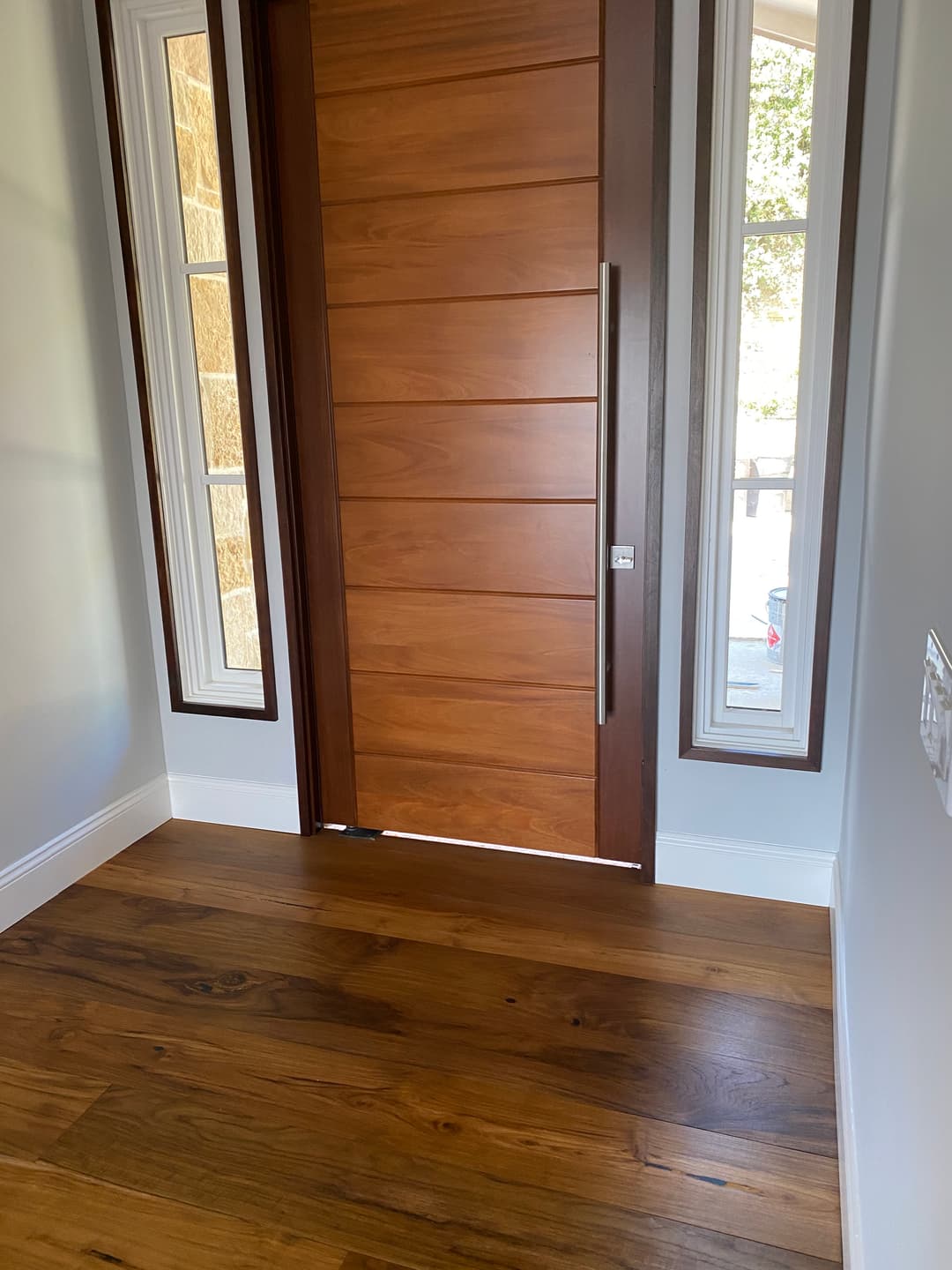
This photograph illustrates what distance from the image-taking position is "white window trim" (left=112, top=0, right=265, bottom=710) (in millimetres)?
2502

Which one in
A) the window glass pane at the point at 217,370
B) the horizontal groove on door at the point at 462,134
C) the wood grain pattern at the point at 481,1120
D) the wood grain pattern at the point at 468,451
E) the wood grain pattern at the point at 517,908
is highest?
the horizontal groove on door at the point at 462,134

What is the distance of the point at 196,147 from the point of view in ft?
8.35

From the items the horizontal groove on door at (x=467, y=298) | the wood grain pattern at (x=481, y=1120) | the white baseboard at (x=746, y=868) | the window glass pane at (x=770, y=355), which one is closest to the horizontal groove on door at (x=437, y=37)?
the horizontal groove on door at (x=467, y=298)

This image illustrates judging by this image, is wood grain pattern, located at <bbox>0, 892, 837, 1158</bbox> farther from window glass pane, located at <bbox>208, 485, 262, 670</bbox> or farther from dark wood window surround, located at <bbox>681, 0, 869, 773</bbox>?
window glass pane, located at <bbox>208, 485, 262, 670</bbox>

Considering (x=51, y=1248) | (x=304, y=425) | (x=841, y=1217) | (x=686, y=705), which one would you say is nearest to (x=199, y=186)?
(x=304, y=425)

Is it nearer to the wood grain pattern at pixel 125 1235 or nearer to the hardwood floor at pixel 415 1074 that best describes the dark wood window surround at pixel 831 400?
the hardwood floor at pixel 415 1074

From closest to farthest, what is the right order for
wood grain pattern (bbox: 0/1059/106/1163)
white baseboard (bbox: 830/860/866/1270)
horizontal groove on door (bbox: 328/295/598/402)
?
white baseboard (bbox: 830/860/866/1270) → wood grain pattern (bbox: 0/1059/106/1163) → horizontal groove on door (bbox: 328/295/598/402)

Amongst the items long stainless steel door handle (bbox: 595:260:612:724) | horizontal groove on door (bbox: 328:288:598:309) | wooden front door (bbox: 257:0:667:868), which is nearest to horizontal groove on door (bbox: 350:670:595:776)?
wooden front door (bbox: 257:0:667:868)

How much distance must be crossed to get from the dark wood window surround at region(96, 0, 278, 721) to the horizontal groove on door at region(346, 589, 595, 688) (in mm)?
311

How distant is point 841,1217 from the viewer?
1486 mm

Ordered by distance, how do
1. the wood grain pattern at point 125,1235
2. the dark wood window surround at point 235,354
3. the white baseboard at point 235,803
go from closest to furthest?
1. the wood grain pattern at point 125,1235
2. the dark wood window surround at point 235,354
3. the white baseboard at point 235,803

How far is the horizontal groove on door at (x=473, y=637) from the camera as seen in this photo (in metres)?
2.52

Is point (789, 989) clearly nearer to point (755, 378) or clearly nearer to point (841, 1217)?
point (841, 1217)

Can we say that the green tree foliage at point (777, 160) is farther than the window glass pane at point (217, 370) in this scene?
No
